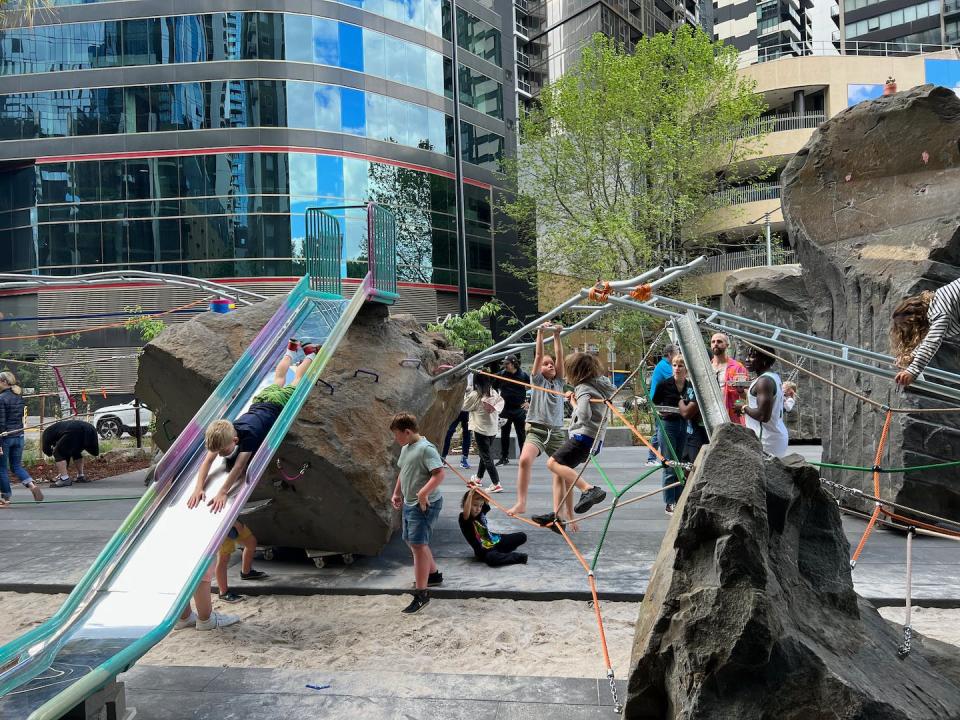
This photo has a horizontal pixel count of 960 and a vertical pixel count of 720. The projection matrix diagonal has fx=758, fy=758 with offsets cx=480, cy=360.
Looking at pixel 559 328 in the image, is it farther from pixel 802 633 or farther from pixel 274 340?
pixel 802 633

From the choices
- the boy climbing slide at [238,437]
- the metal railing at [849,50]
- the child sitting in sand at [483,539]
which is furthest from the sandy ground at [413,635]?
the metal railing at [849,50]

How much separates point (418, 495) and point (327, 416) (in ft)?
4.22

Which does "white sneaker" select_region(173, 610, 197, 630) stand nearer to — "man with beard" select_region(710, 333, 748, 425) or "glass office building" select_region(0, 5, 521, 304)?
"man with beard" select_region(710, 333, 748, 425)

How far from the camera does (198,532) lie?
17.7ft

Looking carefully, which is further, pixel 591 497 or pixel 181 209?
pixel 181 209

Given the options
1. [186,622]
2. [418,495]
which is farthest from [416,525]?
[186,622]

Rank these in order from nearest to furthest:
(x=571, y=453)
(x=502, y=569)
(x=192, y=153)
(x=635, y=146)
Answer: (x=502, y=569)
(x=571, y=453)
(x=635, y=146)
(x=192, y=153)

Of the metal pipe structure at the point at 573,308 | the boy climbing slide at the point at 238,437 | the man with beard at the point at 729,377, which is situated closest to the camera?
the boy climbing slide at the point at 238,437

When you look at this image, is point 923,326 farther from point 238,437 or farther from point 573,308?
point 238,437

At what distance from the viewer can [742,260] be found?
34000 millimetres

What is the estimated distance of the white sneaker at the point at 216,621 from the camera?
5.66 metres

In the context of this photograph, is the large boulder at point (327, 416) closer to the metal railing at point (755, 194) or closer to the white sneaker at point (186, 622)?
the white sneaker at point (186, 622)

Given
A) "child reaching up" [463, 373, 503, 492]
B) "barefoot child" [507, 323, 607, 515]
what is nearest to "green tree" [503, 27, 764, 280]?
"child reaching up" [463, 373, 503, 492]

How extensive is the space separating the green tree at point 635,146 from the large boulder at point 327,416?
18.8 meters
